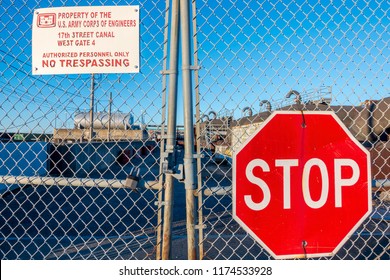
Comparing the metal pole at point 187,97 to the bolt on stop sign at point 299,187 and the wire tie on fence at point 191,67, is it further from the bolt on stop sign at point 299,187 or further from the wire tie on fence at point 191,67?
the bolt on stop sign at point 299,187

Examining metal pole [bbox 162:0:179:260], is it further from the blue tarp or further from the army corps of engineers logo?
the blue tarp

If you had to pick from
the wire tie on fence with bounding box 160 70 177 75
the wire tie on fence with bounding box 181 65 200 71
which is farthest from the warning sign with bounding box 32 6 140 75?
the wire tie on fence with bounding box 181 65 200 71

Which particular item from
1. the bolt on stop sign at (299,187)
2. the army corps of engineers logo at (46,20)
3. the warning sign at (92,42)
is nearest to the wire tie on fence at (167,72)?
the warning sign at (92,42)

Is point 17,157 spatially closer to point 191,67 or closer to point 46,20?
point 46,20

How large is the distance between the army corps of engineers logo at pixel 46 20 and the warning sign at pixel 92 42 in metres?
0.03

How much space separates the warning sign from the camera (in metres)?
2.39

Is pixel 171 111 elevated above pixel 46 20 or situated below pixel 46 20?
below

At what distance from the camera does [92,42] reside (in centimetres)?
239

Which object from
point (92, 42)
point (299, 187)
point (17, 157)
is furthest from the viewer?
point (17, 157)

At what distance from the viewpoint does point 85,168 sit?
1505cm

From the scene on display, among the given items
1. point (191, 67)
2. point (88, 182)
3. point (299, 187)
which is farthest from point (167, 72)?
point (299, 187)

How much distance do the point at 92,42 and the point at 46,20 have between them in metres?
0.46

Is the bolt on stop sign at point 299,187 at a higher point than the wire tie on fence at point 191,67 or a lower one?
lower

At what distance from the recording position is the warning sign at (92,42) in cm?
239
